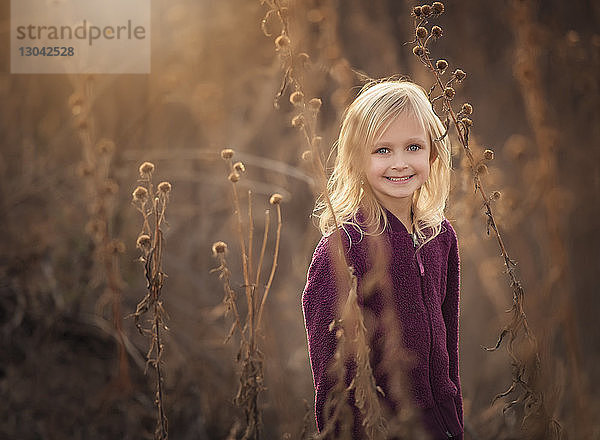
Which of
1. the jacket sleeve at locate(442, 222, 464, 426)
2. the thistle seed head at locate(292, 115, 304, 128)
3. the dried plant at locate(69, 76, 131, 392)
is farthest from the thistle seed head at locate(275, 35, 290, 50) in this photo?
the dried plant at locate(69, 76, 131, 392)

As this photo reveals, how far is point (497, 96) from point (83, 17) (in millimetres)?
1465

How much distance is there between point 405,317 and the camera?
127cm

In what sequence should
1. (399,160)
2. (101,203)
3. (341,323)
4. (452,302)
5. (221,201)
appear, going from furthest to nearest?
(221,201)
(101,203)
(452,302)
(399,160)
(341,323)

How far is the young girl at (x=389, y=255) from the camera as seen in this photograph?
1225mm

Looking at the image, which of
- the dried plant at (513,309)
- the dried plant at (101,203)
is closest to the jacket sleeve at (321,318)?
the dried plant at (513,309)

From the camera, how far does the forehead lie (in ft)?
4.15

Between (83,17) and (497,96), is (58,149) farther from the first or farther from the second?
(497,96)

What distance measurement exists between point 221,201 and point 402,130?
4.32 ft

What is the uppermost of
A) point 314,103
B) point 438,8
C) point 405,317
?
point 438,8

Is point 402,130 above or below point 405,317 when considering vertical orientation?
above

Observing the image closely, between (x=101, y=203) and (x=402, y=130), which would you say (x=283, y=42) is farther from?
(x=101, y=203)

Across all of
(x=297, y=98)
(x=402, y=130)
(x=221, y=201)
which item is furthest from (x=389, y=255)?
(x=221, y=201)

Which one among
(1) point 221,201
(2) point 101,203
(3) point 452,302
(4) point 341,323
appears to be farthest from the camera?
(1) point 221,201

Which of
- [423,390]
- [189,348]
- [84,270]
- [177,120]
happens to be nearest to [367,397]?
[423,390]
